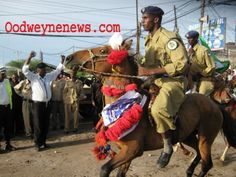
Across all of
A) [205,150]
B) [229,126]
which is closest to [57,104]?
[229,126]

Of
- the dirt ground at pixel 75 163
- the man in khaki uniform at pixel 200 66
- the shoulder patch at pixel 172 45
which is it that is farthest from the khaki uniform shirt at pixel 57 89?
the shoulder patch at pixel 172 45

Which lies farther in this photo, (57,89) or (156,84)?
(57,89)

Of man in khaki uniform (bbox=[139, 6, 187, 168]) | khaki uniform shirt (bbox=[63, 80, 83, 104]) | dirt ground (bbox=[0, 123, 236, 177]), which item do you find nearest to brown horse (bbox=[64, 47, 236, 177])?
man in khaki uniform (bbox=[139, 6, 187, 168])

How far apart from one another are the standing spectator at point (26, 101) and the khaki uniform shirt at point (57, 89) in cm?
136

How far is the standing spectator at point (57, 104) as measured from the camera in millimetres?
12156

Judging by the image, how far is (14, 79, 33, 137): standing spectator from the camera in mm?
10641

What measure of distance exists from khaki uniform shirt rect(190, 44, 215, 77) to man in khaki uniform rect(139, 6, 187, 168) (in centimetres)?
208

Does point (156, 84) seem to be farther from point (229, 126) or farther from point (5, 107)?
point (5, 107)

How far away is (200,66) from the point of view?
7.39 meters

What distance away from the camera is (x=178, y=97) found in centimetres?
521

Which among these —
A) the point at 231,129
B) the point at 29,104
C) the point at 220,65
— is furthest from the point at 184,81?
the point at 29,104

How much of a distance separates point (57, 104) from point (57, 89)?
2.09 ft

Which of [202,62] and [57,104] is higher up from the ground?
[202,62]

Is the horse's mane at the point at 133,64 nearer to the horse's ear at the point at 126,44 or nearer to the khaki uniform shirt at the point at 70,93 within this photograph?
the horse's ear at the point at 126,44
